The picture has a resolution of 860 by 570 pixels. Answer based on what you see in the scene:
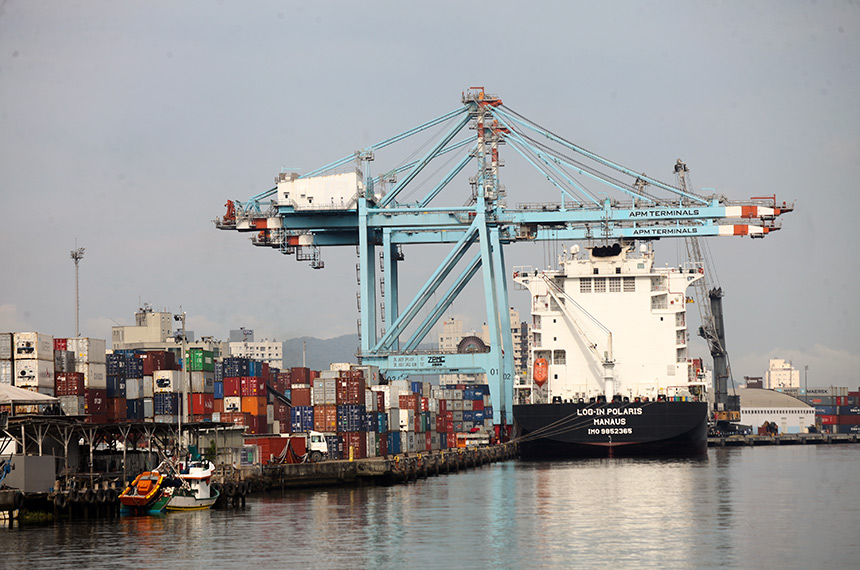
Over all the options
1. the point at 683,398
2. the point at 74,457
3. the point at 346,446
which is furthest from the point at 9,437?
the point at 683,398

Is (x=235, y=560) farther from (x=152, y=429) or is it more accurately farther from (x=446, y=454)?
(x=446, y=454)

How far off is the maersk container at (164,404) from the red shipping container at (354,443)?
29.4ft

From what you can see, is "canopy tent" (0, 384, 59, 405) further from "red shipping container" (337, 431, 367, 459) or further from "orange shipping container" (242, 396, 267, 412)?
"red shipping container" (337, 431, 367, 459)

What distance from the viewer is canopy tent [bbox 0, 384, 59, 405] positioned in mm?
50537

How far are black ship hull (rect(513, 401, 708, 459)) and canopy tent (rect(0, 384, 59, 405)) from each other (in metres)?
32.5

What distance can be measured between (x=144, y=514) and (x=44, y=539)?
7.64 m

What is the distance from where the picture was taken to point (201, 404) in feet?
219

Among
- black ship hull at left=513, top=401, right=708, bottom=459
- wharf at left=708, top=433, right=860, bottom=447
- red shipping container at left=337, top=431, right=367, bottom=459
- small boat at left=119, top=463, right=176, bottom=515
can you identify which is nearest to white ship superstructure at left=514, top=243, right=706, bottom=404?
black ship hull at left=513, top=401, right=708, bottom=459

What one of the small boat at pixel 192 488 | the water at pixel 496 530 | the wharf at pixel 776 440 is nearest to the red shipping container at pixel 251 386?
the water at pixel 496 530

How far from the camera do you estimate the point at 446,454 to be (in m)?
72.4

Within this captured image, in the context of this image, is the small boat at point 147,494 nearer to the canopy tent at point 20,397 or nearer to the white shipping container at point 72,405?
the canopy tent at point 20,397

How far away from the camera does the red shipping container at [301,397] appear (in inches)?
2635

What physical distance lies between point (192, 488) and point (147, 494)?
6.34 feet

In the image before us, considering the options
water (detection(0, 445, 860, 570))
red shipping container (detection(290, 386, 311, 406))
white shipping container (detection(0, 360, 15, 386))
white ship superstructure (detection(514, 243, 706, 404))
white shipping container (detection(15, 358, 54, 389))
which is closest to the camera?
water (detection(0, 445, 860, 570))
